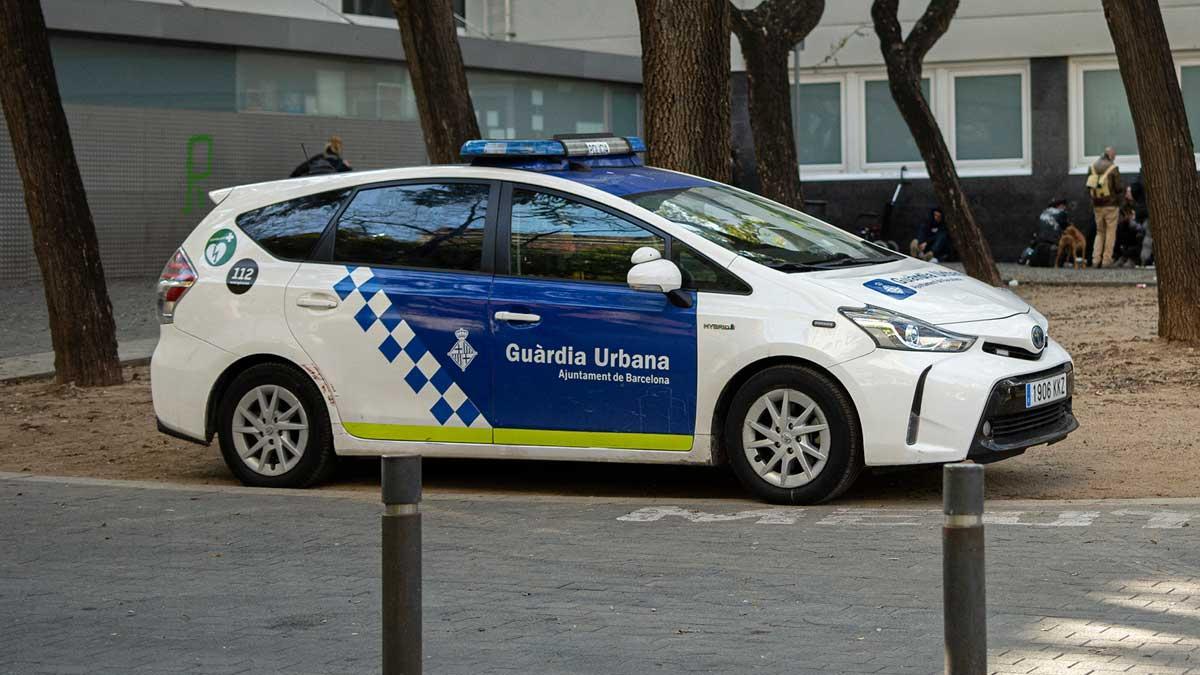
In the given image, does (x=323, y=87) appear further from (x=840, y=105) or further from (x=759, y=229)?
(x=759, y=229)

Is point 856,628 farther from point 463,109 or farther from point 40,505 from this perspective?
point 463,109

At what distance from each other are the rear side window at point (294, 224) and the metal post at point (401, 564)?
509 centimetres

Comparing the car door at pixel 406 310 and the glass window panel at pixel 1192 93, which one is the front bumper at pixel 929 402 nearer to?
the car door at pixel 406 310

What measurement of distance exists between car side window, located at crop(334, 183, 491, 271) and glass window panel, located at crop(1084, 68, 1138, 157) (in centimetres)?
2430

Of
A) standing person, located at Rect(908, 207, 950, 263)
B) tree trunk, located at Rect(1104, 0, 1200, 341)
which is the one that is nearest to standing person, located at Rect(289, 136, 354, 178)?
standing person, located at Rect(908, 207, 950, 263)

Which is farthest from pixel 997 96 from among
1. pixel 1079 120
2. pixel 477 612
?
pixel 477 612

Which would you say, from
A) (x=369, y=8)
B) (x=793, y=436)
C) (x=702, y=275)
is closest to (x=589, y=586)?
(x=793, y=436)

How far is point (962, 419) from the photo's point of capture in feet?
26.7

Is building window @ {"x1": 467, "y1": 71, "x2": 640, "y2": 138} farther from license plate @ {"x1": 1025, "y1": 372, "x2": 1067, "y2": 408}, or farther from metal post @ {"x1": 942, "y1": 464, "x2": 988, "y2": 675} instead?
metal post @ {"x1": 942, "y1": 464, "x2": 988, "y2": 675}

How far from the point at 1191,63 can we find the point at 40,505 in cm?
2604

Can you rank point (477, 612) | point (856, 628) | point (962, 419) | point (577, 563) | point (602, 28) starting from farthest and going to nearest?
point (602, 28) < point (962, 419) < point (577, 563) < point (477, 612) < point (856, 628)

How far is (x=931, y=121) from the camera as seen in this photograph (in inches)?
931

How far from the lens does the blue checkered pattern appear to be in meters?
8.98

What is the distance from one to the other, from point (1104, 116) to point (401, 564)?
28.9 metres
